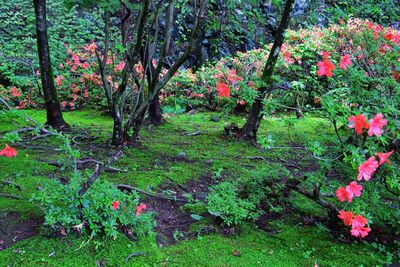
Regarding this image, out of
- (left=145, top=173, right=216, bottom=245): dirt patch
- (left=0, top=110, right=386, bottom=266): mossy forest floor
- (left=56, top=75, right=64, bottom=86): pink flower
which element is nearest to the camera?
(left=0, top=110, right=386, bottom=266): mossy forest floor

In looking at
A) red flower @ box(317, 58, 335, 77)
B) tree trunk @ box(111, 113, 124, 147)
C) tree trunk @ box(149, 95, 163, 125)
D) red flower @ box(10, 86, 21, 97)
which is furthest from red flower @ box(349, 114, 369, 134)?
red flower @ box(10, 86, 21, 97)

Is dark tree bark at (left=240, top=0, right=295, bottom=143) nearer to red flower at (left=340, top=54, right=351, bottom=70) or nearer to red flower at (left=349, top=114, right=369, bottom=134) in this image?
red flower at (left=340, top=54, right=351, bottom=70)

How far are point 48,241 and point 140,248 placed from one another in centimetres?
56

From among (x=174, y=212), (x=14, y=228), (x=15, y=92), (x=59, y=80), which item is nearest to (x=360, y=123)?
(x=174, y=212)

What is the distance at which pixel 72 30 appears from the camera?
40.2 ft

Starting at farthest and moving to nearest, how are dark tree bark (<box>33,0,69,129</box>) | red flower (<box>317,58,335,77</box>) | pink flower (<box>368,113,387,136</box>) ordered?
dark tree bark (<box>33,0,69,129</box>), red flower (<box>317,58,335,77</box>), pink flower (<box>368,113,387,136</box>)

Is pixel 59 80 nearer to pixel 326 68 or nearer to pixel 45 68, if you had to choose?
pixel 45 68

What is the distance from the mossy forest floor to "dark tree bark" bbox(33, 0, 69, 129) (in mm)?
995

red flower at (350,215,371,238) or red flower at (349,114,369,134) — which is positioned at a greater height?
red flower at (349,114,369,134)

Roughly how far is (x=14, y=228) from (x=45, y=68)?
311cm

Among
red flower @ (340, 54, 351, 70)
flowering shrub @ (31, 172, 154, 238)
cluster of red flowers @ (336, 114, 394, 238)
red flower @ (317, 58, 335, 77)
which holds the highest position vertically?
red flower @ (340, 54, 351, 70)

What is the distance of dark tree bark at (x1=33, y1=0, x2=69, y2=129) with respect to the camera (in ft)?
15.3

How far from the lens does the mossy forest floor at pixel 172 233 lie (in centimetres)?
215

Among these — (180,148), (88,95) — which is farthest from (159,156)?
(88,95)
